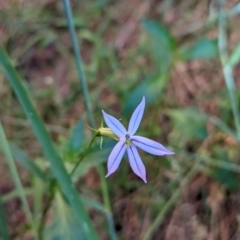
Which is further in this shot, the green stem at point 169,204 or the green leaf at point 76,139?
the green stem at point 169,204

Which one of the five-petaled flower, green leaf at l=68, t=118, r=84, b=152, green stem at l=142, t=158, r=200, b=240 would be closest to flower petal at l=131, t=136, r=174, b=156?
the five-petaled flower

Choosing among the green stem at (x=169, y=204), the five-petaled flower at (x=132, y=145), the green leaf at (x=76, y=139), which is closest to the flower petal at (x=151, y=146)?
the five-petaled flower at (x=132, y=145)

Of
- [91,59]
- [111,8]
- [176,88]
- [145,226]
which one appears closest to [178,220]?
[145,226]

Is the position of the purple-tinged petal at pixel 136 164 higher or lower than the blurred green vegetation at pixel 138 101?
lower

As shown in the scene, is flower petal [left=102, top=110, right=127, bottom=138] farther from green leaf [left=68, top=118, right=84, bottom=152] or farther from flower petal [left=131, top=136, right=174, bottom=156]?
green leaf [left=68, top=118, right=84, bottom=152]

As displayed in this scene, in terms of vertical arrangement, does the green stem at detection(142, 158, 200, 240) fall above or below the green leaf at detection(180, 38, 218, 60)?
below

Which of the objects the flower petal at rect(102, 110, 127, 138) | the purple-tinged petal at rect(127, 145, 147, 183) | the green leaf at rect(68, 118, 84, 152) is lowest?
the purple-tinged petal at rect(127, 145, 147, 183)

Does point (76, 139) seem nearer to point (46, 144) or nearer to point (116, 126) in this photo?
point (46, 144)

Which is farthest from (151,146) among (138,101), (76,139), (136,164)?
(138,101)

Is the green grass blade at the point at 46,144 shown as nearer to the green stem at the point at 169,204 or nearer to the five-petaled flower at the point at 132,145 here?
the five-petaled flower at the point at 132,145

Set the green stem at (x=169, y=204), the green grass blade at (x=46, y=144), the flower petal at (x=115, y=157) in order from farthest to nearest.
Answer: the green stem at (x=169, y=204)
the green grass blade at (x=46, y=144)
the flower petal at (x=115, y=157)
